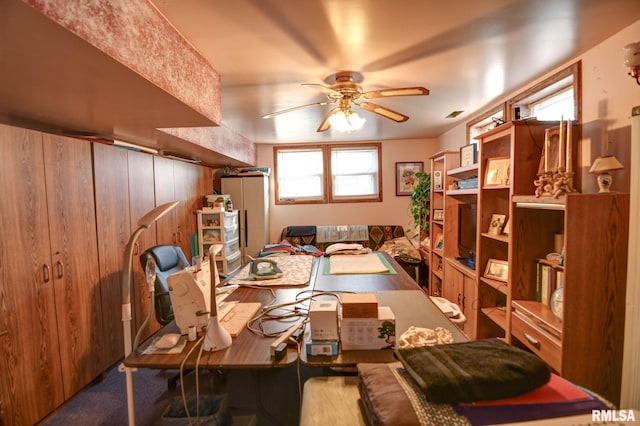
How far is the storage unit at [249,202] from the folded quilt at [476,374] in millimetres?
3889

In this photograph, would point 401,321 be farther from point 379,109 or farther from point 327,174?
point 327,174

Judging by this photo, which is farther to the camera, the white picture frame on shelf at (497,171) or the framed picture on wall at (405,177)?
the framed picture on wall at (405,177)

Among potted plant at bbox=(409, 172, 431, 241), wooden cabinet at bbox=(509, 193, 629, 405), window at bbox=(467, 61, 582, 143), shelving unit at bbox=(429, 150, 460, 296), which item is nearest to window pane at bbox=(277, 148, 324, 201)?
potted plant at bbox=(409, 172, 431, 241)

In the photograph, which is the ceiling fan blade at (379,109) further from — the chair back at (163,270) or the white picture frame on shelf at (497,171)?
the chair back at (163,270)

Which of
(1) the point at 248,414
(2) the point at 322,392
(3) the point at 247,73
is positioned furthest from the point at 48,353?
(3) the point at 247,73

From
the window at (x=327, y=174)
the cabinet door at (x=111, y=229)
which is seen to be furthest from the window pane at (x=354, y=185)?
the cabinet door at (x=111, y=229)

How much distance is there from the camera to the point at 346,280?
2088mm

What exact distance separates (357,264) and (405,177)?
9.38 ft

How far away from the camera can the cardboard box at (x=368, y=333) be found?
3.80 ft

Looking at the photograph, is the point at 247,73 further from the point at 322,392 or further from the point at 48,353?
the point at 48,353

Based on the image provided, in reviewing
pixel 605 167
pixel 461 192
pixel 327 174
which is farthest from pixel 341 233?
pixel 605 167

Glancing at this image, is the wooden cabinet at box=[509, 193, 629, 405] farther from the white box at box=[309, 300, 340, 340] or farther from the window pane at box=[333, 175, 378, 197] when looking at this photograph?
the window pane at box=[333, 175, 378, 197]

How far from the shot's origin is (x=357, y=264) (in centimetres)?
250

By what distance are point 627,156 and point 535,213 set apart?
0.55m
